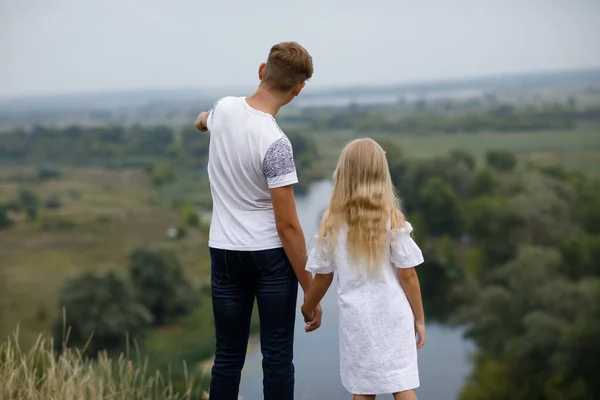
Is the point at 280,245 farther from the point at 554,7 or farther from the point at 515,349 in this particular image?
the point at 554,7

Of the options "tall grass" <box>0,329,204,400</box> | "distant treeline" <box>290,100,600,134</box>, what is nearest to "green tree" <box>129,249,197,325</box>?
"distant treeline" <box>290,100,600,134</box>

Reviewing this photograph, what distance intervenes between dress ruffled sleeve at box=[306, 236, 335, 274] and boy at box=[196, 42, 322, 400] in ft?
0.12

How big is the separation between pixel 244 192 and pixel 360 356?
0.53 meters

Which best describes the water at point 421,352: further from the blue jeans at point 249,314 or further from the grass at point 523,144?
the blue jeans at point 249,314

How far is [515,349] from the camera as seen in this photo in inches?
1014

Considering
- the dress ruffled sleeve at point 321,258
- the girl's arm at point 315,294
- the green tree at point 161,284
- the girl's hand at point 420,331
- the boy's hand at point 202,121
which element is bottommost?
the green tree at point 161,284

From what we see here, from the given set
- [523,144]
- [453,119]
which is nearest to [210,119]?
[523,144]

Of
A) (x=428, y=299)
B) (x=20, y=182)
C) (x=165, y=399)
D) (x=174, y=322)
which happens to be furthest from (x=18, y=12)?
(x=165, y=399)

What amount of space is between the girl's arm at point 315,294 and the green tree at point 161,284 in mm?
26789

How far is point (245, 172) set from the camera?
166 centimetres

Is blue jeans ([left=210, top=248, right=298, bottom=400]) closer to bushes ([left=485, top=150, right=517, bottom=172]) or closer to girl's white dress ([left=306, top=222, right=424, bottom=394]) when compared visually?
girl's white dress ([left=306, top=222, right=424, bottom=394])

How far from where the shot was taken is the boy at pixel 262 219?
164cm

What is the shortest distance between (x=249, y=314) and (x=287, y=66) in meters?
0.62

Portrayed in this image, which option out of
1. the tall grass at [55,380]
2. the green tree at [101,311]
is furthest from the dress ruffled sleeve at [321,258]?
the green tree at [101,311]
